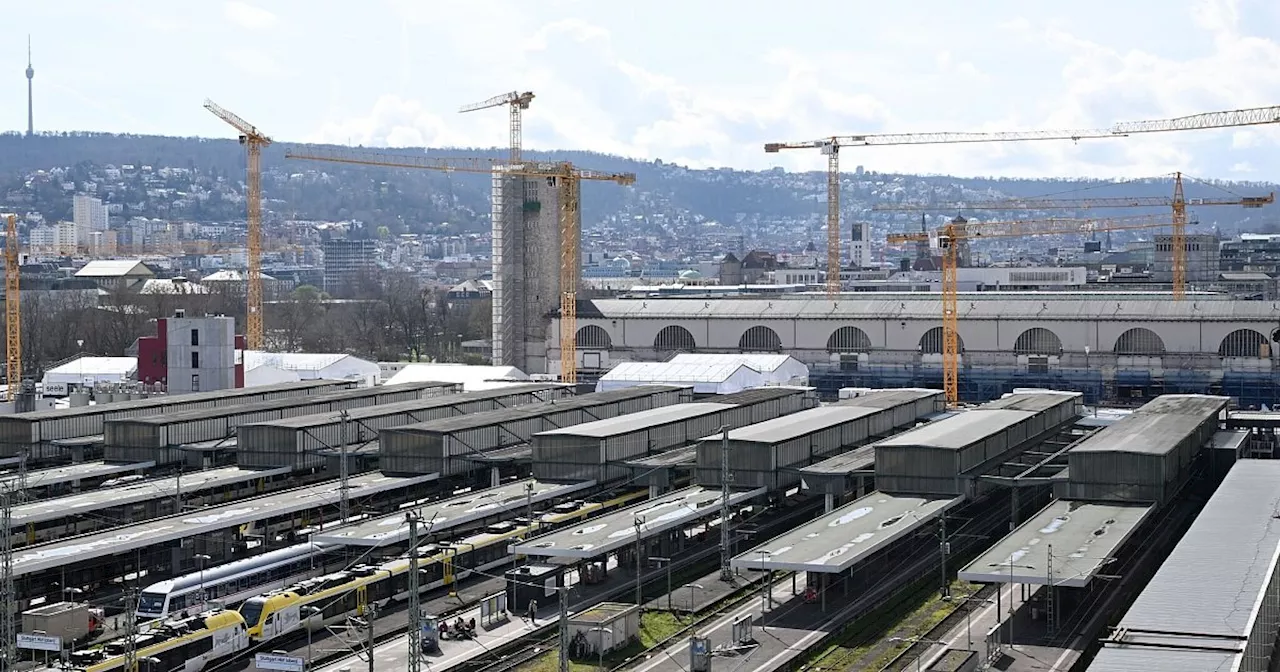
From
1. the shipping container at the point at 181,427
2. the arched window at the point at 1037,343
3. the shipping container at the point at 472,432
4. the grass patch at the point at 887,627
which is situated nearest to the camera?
the grass patch at the point at 887,627

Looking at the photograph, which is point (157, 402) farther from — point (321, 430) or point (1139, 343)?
point (1139, 343)

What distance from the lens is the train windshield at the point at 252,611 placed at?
28.5 meters

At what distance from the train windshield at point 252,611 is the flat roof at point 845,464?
14.6m

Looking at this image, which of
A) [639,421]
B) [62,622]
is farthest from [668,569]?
[639,421]

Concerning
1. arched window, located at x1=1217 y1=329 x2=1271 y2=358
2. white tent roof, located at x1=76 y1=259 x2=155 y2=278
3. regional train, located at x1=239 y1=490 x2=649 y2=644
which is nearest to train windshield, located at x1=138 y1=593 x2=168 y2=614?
regional train, located at x1=239 y1=490 x2=649 y2=644

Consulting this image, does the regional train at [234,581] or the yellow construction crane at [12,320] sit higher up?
the yellow construction crane at [12,320]

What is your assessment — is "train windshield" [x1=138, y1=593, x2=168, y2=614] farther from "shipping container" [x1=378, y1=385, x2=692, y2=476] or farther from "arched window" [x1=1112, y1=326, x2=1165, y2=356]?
"arched window" [x1=1112, y1=326, x2=1165, y2=356]

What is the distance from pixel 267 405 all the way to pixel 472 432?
10.0 metres

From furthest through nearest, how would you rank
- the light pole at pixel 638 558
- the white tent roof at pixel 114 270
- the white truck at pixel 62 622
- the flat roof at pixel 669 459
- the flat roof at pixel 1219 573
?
the white tent roof at pixel 114 270
the flat roof at pixel 669 459
the light pole at pixel 638 558
the white truck at pixel 62 622
the flat roof at pixel 1219 573

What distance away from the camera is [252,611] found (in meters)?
28.6

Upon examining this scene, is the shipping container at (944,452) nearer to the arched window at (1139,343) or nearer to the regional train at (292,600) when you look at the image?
the regional train at (292,600)

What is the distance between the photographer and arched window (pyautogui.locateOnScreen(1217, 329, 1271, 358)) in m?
64.2

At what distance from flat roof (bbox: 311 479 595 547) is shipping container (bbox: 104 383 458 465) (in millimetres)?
9565

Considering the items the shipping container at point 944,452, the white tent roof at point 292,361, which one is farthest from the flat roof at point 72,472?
the white tent roof at point 292,361
